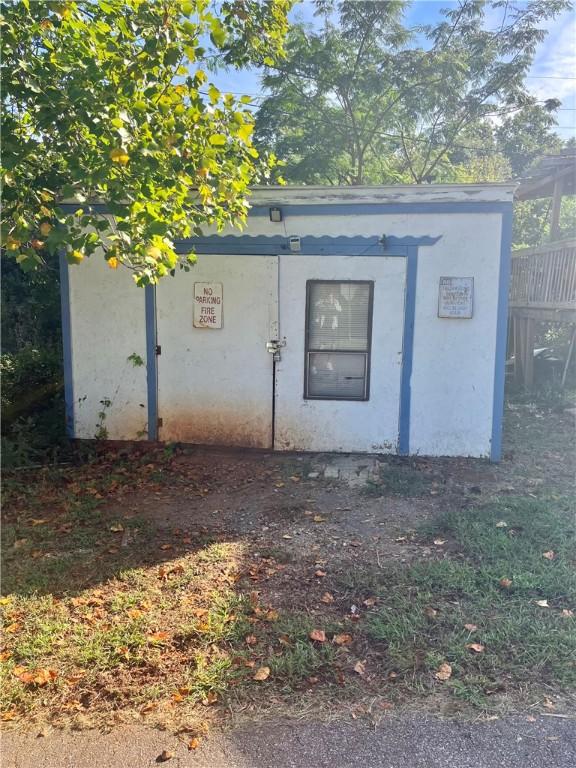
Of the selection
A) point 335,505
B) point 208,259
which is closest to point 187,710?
point 335,505

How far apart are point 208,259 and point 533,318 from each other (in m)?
6.43

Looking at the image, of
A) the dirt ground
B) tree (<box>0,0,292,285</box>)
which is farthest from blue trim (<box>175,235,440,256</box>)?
the dirt ground

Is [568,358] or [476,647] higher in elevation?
[568,358]

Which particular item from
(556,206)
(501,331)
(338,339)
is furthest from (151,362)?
(556,206)

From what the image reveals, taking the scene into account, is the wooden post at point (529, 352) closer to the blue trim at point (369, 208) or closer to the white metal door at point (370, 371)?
the blue trim at point (369, 208)

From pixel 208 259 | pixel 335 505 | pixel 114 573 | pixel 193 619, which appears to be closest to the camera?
pixel 193 619

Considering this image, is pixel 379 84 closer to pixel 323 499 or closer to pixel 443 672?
pixel 323 499

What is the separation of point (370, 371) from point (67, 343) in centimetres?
335

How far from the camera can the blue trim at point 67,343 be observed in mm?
5887

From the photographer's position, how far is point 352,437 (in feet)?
18.9

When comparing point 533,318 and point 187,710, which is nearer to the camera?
point 187,710

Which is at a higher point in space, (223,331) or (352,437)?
(223,331)

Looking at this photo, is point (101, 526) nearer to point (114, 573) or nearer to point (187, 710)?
point (114, 573)

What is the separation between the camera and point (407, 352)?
557 cm
